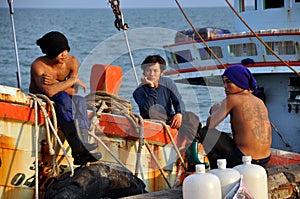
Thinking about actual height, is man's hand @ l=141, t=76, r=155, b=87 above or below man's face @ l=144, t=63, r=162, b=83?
below

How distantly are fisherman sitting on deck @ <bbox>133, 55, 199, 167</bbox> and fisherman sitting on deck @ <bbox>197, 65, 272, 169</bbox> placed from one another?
3.36 feet

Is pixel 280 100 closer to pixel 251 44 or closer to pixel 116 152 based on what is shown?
pixel 251 44

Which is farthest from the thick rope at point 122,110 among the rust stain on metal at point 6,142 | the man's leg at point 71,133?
the rust stain on metal at point 6,142

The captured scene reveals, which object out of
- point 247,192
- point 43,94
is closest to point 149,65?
point 43,94

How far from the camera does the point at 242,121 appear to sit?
6.56 m

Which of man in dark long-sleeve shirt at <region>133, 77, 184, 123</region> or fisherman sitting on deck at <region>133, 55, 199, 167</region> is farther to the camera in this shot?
man in dark long-sleeve shirt at <region>133, 77, 184, 123</region>

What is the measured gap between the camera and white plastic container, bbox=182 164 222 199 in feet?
16.1

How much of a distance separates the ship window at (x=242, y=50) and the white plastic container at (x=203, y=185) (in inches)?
356

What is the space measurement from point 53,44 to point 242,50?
7.58 meters

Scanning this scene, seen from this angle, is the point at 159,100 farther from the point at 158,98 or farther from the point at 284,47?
the point at 284,47

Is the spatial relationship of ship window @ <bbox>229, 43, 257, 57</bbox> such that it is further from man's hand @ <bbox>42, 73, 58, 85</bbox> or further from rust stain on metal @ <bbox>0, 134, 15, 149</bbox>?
rust stain on metal @ <bbox>0, 134, 15, 149</bbox>

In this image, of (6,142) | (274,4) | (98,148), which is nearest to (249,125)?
(98,148)

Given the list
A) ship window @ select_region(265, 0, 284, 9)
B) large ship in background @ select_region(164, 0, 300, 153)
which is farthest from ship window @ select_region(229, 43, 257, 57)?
ship window @ select_region(265, 0, 284, 9)

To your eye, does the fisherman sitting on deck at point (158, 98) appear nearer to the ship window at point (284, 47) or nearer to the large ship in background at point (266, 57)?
the large ship in background at point (266, 57)
